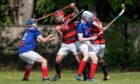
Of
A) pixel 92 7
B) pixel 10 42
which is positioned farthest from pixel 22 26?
pixel 92 7

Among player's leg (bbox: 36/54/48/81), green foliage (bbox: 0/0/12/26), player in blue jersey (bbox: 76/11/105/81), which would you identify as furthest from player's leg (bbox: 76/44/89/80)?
green foliage (bbox: 0/0/12/26)

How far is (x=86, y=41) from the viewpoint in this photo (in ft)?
67.2

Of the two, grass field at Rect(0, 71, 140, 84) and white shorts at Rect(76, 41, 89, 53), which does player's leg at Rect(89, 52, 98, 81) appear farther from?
grass field at Rect(0, 71, 140, 84)

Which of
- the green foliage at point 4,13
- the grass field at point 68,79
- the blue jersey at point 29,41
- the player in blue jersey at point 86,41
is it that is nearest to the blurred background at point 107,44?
the green foliage at point 4,13

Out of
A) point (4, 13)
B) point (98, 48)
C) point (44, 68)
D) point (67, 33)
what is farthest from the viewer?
point (4, 13)

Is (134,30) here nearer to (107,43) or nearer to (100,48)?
(107,43)

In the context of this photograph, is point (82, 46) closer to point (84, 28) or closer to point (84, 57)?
point (84, 57)

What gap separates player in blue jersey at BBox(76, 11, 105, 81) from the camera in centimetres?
2033

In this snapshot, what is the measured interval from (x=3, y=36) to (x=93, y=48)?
11.3m

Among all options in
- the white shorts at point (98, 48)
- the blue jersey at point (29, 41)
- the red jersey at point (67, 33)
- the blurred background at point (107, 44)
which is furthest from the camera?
the blurred background at point (107, 44)

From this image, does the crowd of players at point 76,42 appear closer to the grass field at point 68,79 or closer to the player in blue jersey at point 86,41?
the player in blue jersey at point 86,41

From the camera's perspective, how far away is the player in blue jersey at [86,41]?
2033 cm

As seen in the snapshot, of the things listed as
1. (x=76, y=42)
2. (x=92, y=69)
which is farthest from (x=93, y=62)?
(x=76, y=42)

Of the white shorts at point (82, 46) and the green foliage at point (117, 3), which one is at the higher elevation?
the green foliage at point (117, 3)
